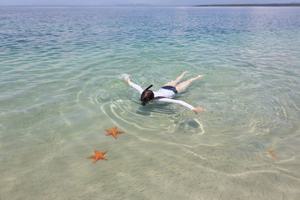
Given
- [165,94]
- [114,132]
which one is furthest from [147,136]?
[165,94]

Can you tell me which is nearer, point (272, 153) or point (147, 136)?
point (272, 153)

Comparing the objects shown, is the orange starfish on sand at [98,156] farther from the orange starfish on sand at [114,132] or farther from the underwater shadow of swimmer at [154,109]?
the underwater shadow of swimmer at [154,109]

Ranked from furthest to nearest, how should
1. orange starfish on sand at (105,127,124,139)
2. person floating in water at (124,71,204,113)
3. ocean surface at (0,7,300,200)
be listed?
1. person floating in water at (124,71,204,113)
2. orange starfish on sand at (105,127,124,139)
3. ocean surface at (0,7,300,200)

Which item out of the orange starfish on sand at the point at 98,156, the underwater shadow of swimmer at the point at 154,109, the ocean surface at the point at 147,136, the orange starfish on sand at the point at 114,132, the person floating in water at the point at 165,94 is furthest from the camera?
the underwater shadow of swimmer at the point at 154,109

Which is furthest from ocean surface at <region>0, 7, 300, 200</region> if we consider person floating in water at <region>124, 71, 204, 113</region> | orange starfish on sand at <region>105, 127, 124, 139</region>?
person floating in water at <region>124, 71, 204, 113</region>

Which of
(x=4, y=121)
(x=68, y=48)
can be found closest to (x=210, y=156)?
(x=4, y=121)

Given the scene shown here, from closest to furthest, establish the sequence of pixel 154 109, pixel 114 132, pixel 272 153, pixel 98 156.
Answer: pixel 98 156 → pixel 272 153 → pixel 114 132 → pixel 154 109

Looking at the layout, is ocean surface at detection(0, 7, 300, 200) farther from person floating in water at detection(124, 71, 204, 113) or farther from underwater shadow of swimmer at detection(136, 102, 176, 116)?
person floating in water at detection(124, 71, 204, 113)

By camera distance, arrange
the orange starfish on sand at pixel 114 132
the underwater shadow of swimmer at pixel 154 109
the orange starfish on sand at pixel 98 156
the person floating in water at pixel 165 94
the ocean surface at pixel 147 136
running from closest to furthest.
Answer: the ocean surface at pixel 147 136 → the orange starfish on sand at pixel 98 156 → the orange starfish on sand at pixel 114 132 → the person floating in water at pixel 165 94 → the underwater shadow of swimmer at pixel 154 109

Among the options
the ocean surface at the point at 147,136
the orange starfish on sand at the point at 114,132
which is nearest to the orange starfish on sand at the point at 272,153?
the ocean surface at the point at 147,136

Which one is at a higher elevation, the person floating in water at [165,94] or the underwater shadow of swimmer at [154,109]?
the person floating in water at [165,94]

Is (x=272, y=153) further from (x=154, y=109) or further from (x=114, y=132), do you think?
(x=114, y=132)

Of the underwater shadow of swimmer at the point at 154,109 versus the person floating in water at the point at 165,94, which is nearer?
the person floating in water at the point at 165,94

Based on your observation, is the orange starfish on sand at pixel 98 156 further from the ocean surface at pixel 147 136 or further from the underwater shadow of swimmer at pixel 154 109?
the underwater shadow of swimmer at pixel 154 109
